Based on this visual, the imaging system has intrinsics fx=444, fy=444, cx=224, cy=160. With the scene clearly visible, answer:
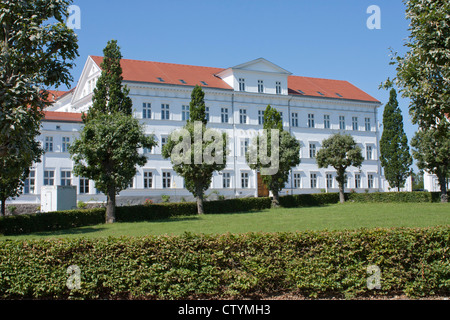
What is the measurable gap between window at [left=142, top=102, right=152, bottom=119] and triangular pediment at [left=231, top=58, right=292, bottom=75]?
11.0 meters

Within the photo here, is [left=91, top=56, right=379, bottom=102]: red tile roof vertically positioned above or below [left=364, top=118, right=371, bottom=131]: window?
above

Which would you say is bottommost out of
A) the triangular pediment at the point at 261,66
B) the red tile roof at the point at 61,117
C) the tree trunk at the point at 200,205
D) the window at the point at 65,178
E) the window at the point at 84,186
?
the tree trunk at the point at 200,205

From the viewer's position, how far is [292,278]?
10.9 metres

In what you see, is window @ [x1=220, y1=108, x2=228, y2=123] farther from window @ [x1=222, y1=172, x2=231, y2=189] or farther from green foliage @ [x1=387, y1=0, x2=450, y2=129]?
green foliage @ [x1=387, y1=0, x2=450, y2=129]

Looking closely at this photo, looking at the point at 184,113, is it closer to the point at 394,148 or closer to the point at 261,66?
the point at 261,66

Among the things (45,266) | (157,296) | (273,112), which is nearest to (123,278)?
(157,296)

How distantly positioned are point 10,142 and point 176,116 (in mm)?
34707

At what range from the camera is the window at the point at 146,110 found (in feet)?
149

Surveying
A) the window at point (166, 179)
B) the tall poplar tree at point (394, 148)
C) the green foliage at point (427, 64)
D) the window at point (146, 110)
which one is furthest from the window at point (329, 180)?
the green foliage at point (427, 64)

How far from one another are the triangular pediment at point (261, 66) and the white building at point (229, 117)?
4.5 inches

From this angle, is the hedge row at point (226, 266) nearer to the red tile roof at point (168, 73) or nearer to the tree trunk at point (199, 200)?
the tree trunk at point (199, 200)

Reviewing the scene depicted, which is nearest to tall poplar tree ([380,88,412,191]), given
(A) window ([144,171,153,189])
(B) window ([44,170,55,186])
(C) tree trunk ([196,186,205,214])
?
(C) tree trunk ([196,186,205,214])

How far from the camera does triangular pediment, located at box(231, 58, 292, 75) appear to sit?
50.2 meters

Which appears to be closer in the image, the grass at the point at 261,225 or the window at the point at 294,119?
the grass at the point at 261,225
